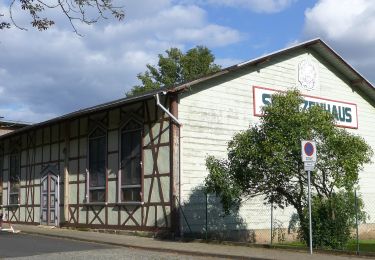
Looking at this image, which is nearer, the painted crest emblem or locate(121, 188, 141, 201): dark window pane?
locate(121, 188, 141, 201): dark window pane

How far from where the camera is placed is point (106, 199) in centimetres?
2150

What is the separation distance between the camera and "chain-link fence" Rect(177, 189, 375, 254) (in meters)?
15.2

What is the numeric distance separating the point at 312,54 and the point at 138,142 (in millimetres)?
8957

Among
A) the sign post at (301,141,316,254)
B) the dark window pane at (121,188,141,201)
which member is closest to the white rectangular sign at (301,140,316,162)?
the sign post at (301,141,316,254)

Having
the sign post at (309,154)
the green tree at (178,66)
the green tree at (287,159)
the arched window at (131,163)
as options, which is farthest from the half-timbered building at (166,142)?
the green tree at (178,66)

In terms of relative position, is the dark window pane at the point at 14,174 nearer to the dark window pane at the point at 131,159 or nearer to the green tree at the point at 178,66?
the dark window pane at the point at 131,159

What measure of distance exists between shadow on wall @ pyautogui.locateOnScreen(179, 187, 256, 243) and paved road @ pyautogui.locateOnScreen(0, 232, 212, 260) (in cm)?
300

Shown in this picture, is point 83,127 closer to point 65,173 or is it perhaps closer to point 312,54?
point 65,173

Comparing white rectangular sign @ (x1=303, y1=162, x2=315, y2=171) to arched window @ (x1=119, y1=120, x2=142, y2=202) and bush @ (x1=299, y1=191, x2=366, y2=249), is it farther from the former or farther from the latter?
arched window @ (x1=119, y1=120, x2=142, y2=202)

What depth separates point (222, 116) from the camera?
2047 cm

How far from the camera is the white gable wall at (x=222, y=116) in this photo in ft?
62.6

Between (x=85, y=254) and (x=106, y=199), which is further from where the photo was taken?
(x=106, y=199)

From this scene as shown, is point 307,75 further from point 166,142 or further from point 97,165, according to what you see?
point 97,165

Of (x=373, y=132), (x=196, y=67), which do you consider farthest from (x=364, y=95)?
(x=196, y=67)
